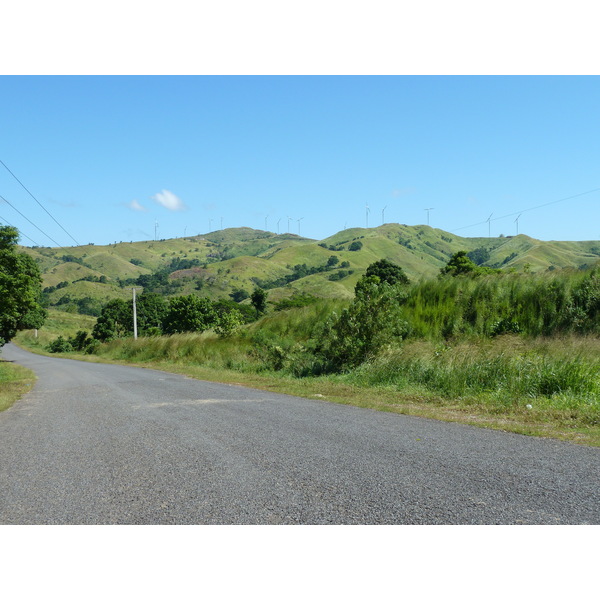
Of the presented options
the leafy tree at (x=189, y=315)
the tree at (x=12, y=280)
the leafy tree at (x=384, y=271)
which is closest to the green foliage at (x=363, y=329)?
the tree at (x=12, y=280)

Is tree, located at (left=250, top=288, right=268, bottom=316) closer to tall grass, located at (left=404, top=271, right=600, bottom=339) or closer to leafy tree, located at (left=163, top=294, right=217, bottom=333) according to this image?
leafy tree, located at (left=163, top=294, right=217, bottom=333)

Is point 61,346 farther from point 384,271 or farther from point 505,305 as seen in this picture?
point 505,305

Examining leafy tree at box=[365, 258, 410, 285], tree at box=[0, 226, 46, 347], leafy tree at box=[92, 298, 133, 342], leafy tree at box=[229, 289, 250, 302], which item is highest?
leafy tree at box=[365, 258, 410, 285]

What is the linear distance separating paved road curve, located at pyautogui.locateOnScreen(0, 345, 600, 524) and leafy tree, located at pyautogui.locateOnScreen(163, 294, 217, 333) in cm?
6002

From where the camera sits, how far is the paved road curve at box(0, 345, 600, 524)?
454 cm

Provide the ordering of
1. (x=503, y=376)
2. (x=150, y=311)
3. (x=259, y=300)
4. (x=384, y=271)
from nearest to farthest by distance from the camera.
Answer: (x=503, y=376) < (x=384, y=271) < (x=259, y=300) < (x=150, y=311)

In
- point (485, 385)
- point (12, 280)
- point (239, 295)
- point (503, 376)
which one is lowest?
point (485, 385)

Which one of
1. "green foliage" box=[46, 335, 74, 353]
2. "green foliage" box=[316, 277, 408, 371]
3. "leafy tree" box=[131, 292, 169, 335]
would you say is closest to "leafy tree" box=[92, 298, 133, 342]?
"leafy tree" box=[131, 292, 169, 335]

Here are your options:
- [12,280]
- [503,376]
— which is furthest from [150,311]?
[503,376]

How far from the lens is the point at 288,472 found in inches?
228

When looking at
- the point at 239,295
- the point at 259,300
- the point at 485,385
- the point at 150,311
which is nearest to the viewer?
the point at 485,385

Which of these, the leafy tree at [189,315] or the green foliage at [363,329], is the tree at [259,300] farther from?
the green foliage at [363,329]

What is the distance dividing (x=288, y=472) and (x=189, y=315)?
6574cm

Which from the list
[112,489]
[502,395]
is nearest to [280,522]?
[112,489]
